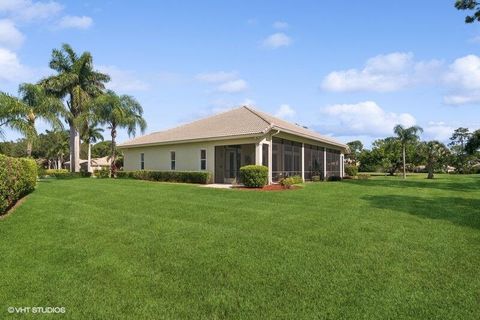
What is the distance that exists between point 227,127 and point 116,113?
1029 cm

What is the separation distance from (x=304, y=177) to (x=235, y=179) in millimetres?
6178

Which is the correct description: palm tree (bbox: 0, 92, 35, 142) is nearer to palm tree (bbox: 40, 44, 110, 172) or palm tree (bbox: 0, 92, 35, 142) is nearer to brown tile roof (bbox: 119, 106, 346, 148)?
brown tile roof (bbox: 119, 106, 346, 148)

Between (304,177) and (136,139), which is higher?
(136,139)

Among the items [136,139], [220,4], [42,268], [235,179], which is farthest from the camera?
[136,139]

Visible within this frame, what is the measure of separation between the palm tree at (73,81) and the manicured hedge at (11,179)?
61.4 ft

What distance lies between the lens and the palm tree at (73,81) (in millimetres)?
30750

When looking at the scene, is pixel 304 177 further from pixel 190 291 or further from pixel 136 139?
pixel 190 291

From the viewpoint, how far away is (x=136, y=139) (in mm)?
30141

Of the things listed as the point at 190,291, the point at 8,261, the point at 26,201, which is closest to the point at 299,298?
the point at 190,291

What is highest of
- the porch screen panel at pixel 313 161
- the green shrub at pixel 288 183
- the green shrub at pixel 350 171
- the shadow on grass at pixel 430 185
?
the porch screen panel at pixel 313 161

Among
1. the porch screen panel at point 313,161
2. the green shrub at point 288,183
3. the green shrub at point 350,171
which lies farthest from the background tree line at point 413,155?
the green shrub at point 288,183

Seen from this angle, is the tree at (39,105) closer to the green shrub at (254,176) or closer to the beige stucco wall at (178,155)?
the beige stucco wall at (178,155)

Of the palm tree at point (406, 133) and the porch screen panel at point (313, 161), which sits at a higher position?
the palm tree at point (406, 133)

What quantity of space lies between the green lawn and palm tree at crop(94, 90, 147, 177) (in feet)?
58.1
